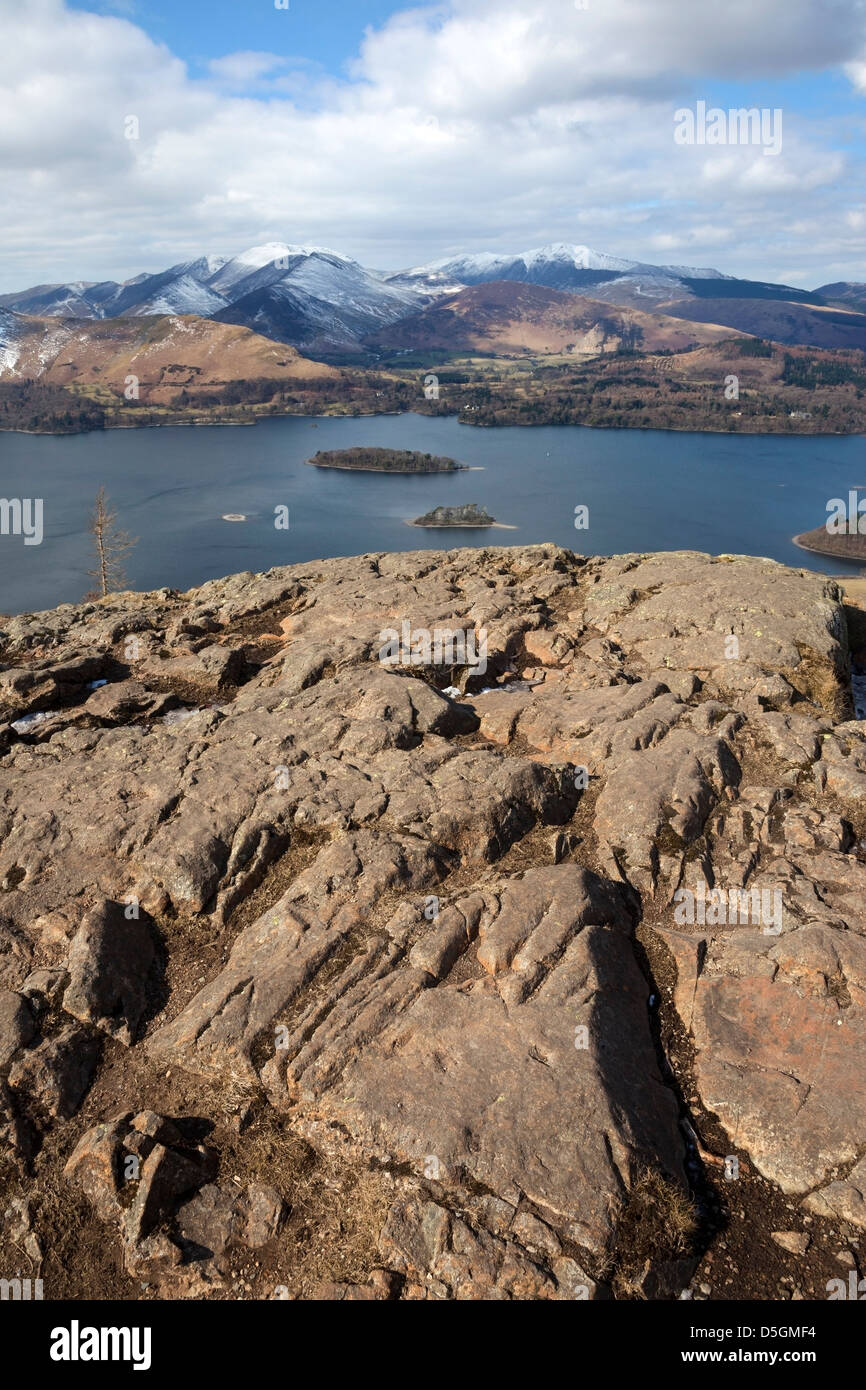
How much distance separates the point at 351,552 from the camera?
11425cm

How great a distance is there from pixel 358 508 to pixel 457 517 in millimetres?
26393

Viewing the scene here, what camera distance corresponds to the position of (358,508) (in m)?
148

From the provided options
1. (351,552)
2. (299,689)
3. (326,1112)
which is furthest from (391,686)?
(351,552)

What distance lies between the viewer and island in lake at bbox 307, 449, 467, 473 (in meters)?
180

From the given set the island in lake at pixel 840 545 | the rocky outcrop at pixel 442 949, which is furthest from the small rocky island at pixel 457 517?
the rocky outcrop at pixel 442 949

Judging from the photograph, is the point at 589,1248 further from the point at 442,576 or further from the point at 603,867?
the point at 442,576

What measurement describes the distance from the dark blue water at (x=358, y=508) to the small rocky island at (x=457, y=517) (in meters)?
2.98

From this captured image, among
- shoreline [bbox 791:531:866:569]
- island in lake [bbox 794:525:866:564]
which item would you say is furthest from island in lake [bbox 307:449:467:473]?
island in lake [bbox 794:525:866:564]

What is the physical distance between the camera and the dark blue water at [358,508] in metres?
115

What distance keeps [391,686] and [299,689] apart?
2408 mm

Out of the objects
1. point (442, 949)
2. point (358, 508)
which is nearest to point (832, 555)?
point (358, 508)

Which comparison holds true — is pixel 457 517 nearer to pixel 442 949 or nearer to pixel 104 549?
pixel 104 549

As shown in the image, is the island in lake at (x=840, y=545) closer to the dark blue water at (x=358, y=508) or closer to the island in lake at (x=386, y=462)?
the dark blue water at (x=358, y=508)

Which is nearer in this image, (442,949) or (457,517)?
(442,949)
